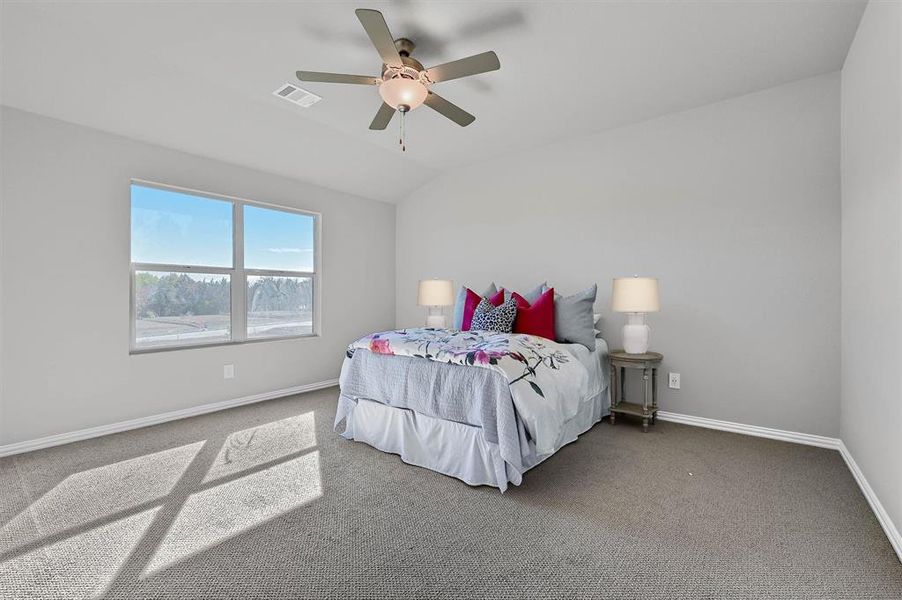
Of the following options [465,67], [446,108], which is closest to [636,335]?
[446,108]

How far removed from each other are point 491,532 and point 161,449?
239 cm

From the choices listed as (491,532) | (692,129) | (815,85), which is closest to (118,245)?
(491,532)

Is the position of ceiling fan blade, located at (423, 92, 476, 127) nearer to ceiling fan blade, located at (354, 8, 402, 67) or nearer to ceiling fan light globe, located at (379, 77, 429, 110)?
ceiling fan light globe, located at (379, 77, 429, 110)

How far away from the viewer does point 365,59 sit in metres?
2.68

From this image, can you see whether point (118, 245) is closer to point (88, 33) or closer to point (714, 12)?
point (88, 33)

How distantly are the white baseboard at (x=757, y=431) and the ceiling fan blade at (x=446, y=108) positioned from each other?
281 centimetres

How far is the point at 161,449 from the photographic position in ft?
9.50

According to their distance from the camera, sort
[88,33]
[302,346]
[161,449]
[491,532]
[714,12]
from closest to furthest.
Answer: [491,532]
[714,12]
[88,33]
[161,449]
[302,346]

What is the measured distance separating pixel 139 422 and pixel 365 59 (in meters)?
3.24

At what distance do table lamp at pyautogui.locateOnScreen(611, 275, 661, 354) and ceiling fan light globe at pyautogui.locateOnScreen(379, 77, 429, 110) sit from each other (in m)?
1.99

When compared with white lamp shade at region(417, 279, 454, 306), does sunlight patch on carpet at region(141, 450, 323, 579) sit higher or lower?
lower

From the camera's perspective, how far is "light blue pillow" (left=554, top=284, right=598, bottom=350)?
10.9ft

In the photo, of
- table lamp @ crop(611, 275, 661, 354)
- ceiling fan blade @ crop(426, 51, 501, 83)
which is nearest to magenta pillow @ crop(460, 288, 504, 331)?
table lamp @ crop(611, 275, 661, 354)

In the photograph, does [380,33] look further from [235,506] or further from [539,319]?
[235,506]
